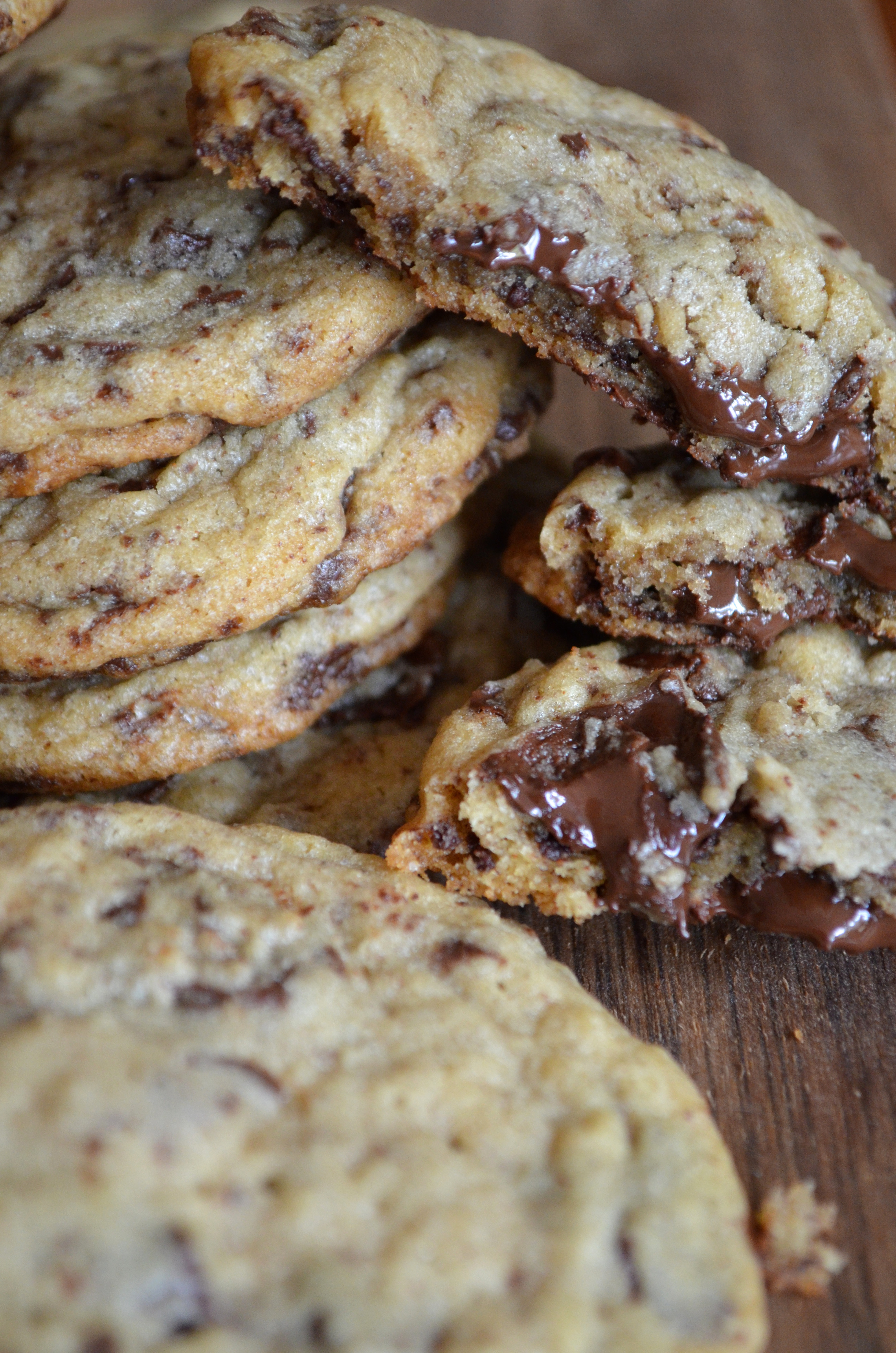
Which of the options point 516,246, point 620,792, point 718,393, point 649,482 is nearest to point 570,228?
point 516,246

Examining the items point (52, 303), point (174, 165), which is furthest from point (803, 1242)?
point (174, 165)

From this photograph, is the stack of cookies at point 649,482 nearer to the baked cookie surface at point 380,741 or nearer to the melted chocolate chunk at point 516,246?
the melted chocolate chunk at point 516,246

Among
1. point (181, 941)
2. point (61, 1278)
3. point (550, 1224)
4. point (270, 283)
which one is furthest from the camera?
point (270, 283)

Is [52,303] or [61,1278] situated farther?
[52,303]

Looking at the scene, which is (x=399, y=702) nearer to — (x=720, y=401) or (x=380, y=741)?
(x=380, y=741)

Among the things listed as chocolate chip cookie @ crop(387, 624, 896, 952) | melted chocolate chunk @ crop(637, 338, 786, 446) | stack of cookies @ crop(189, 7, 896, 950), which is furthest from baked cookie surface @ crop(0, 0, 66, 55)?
chocolate chip cookie @ crop(387, 624, 896, 952)

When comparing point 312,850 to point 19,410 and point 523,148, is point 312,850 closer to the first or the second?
point 19,410

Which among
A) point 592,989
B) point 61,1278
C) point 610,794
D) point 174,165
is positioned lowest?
point 592,989

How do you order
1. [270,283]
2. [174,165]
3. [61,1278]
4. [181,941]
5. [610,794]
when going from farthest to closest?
[174,165] → [270,283] → [610,794] → [181,941] → [61,1278]
